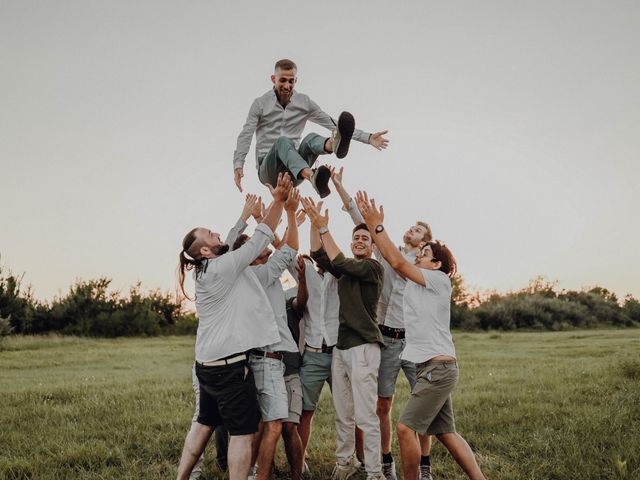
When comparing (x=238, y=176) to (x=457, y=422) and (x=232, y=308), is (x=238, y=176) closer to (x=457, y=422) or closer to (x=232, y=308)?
(x=232, y=308)

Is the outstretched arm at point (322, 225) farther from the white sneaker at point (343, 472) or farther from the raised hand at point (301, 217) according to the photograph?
the white sneaker at point (343, 472)

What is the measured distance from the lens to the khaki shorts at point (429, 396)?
5.45m

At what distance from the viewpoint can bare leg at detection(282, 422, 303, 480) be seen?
6070 millimetres

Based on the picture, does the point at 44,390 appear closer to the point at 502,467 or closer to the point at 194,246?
the point at 194,246

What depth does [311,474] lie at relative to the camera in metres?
6.93

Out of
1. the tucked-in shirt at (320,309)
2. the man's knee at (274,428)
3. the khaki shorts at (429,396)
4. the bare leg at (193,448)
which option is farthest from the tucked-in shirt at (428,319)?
the bare leg at (193,448)

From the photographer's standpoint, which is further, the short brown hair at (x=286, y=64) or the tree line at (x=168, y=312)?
the tree line at (x=168, y=312)

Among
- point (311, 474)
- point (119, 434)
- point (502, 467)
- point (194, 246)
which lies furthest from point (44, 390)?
point (502, 467)

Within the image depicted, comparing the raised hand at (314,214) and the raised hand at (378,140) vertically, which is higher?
the raised hand at (378,140)

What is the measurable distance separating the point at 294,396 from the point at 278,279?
1.26 metres

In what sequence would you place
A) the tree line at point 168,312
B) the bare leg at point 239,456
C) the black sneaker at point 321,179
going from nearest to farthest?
the bare leg at point 239,456 → the black sneaker at point 321,179 → the tree line at point 168,312

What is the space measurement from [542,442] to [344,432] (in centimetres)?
292

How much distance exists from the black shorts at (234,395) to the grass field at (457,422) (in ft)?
6.49

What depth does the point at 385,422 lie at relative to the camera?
6.98 meters
